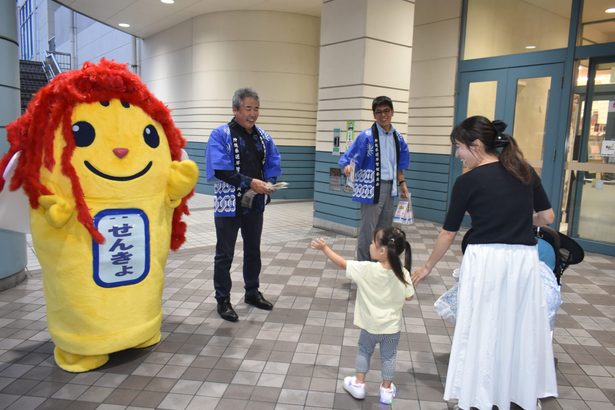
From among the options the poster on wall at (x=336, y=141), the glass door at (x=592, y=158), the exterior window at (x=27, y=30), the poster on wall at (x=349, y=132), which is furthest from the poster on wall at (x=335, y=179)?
the exterior window at (x=27, y=30)

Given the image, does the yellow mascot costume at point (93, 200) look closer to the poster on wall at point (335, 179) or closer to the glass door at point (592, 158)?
the poster on wall at point (335, 179)

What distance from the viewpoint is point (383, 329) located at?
2.40 metres

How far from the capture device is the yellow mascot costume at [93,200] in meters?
2.56

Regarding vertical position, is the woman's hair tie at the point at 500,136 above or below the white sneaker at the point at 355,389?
above

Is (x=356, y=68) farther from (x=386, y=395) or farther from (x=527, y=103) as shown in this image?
(x=386, y=395)

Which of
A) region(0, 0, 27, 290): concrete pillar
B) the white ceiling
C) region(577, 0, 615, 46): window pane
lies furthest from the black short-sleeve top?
the white ceiling

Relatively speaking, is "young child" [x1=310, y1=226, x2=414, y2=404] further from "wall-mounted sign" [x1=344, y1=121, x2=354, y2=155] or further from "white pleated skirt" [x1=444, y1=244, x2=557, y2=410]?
"wall-mounted sign" [x1=344, y1=121, x2=354, y2=155]

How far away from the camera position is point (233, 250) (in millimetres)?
3609

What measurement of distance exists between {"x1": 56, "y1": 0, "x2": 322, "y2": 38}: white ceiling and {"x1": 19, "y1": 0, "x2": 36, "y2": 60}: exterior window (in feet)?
54.8

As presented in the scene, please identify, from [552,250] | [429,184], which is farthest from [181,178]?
[429,184]

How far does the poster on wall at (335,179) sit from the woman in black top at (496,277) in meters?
4.61

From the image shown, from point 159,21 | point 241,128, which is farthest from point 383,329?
point 159,21

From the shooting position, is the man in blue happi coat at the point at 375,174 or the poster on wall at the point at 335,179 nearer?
the man in blue happi coat at the point at 375,174

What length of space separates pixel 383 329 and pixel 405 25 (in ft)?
18.3
